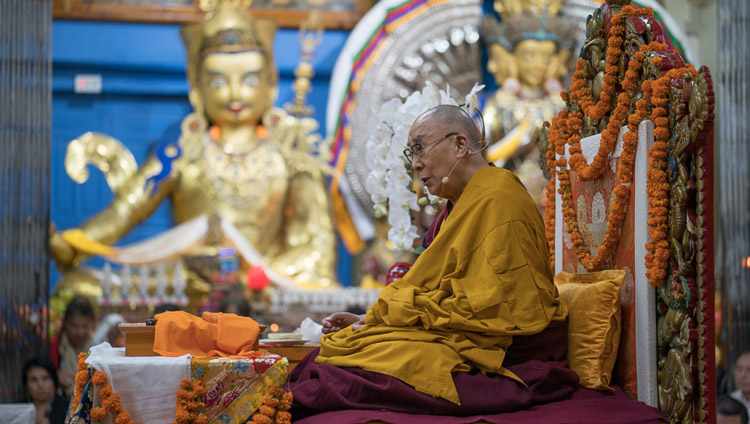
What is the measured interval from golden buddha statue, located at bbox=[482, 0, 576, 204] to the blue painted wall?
1854 millimetres

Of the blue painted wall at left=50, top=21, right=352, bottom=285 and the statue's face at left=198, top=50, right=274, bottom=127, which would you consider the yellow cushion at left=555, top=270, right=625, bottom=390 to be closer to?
the statue's face at left=198, top=50, right=274, bottom=127

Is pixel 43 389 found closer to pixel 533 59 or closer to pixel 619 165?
pixel 619 165

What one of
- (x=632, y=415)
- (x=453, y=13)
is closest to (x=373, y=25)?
(x=453, y=13)

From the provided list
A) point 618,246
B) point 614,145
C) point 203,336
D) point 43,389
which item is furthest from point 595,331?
point 43,389

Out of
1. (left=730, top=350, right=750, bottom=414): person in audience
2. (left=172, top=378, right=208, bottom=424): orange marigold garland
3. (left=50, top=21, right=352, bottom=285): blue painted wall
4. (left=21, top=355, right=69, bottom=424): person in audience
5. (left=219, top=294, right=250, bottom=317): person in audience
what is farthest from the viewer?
(left=50, top=21, right=352, bottom=285): blue painted wall

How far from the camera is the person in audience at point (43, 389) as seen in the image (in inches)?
165

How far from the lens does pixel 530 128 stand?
27.5ft

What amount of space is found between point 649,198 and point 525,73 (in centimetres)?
582

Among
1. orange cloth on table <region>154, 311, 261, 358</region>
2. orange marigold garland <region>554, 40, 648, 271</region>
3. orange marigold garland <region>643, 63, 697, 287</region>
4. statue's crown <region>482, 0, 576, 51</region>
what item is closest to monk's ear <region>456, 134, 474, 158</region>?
orange marigold garland <region>554, 40, 648, 271</region>

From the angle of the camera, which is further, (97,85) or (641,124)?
(97,85)

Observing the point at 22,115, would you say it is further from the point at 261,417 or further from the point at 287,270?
the point at 261,417

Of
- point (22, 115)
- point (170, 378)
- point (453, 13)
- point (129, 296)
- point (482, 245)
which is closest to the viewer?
point (170, 378)

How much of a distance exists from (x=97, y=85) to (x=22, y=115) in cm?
243

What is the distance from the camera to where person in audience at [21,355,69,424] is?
13.8 ft
